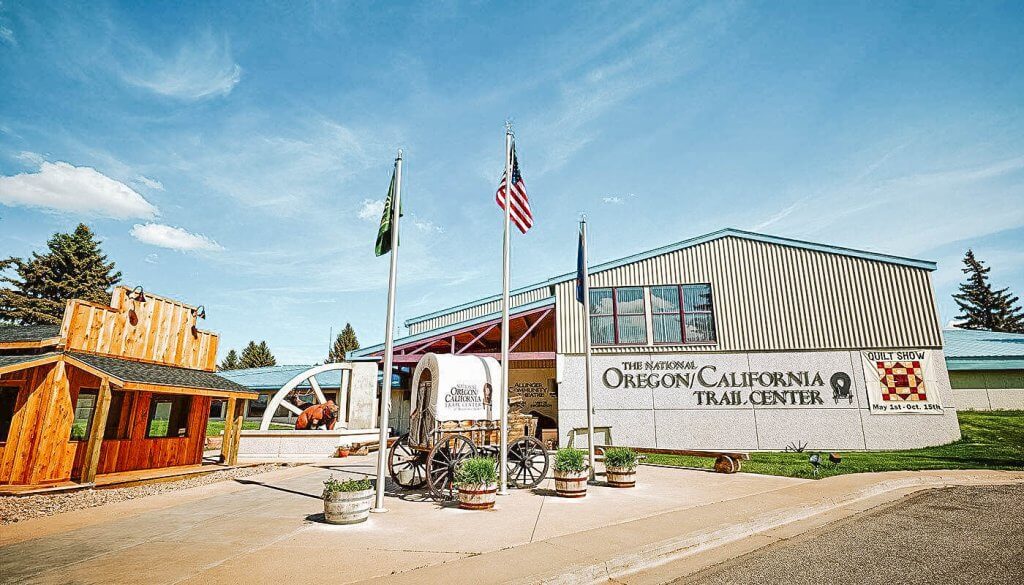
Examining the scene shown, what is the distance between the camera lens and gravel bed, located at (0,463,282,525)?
8734 mm

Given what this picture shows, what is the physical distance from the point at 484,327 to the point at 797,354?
40.5 feet

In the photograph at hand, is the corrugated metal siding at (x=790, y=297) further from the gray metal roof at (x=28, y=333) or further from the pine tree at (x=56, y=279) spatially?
the pine tree at (x=56, y=279)

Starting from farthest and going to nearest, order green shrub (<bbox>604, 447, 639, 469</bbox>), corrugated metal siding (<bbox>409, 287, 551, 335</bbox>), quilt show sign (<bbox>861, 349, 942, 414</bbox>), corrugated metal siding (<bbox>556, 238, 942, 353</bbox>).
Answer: corrugated metal siding (<bbox>409, 287, 551, 335</bbox>) → corrugated metal siding (<bbox>556, 238, 942, 353</bbox>) → quilt show sign (<bbox>861, 349, 942, 414</bbox>) → green shrub (<bbox>604, 447, 639, 469</bbox>)

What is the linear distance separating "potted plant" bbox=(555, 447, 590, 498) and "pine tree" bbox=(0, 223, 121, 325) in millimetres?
40013

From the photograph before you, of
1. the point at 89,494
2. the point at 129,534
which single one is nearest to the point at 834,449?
the point at 129,534

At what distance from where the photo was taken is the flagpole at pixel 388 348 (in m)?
8.36

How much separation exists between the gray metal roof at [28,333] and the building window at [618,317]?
54.1 ft

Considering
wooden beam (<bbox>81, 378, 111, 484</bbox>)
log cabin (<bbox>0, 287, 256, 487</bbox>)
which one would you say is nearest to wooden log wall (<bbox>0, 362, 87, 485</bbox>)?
log cabin (<bbox>0, 287, 256, 487</bbox>)

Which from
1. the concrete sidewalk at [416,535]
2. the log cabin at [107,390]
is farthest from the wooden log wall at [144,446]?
the concrete sidewalk at [416,535]

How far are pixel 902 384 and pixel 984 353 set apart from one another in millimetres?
9999

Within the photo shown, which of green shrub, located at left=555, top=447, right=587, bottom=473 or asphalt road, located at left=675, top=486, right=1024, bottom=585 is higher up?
green shrub, located at left=555, top=447, right=587, bottom=473

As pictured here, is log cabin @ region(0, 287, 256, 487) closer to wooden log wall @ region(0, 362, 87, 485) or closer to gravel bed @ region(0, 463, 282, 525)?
wooden log wall @ region(0, 362, 87, 485)

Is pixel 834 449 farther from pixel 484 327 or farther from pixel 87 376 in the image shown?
pixel 87 376

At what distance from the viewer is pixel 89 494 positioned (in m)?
10.7
